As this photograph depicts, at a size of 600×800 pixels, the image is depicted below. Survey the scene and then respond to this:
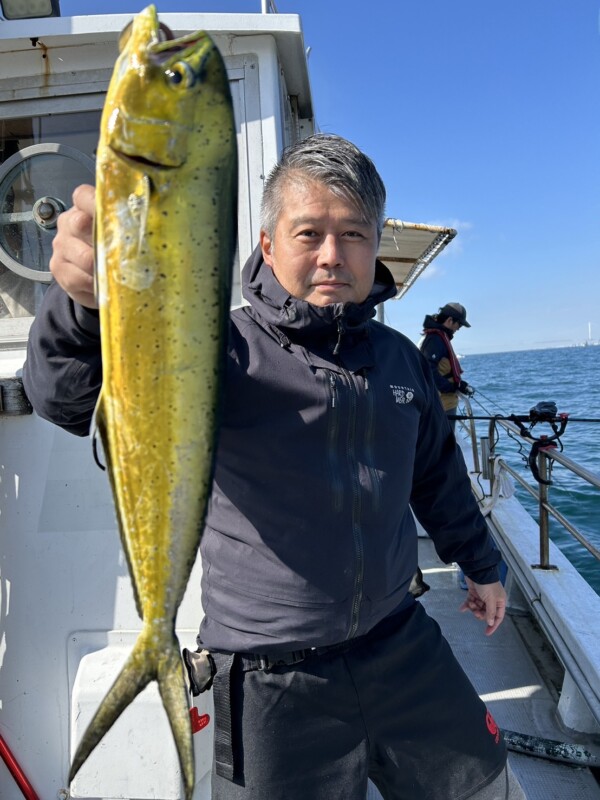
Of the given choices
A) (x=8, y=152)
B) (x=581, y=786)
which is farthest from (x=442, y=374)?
(x=8, y=152)

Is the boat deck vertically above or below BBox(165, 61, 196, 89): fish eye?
below

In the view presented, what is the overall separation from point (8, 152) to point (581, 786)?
185 inches

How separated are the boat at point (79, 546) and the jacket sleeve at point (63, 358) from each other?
54.0 inches

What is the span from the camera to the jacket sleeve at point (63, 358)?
150 centimetres

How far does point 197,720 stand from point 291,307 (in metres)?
1.83

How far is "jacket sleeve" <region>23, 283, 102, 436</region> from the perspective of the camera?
4.92 feet

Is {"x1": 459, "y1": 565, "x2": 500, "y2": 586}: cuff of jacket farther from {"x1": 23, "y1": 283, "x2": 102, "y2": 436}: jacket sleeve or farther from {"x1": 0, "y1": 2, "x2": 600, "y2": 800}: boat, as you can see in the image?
{"x1": 23, "y1": 283, "x2": 102, "y2": 436}: jacket sleeve

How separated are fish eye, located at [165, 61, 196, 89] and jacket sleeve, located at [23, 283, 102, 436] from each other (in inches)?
22.5

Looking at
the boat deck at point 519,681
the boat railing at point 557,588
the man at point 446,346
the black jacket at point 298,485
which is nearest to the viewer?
the black jacket at point 298,485

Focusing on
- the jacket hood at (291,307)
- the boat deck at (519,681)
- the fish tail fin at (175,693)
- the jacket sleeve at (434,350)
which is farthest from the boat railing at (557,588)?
the jacket sleeve at (434,350)

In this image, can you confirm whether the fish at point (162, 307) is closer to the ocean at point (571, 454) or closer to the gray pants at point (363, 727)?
the gray pants at point (363, 727)

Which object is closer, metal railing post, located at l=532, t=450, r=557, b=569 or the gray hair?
the gray hair

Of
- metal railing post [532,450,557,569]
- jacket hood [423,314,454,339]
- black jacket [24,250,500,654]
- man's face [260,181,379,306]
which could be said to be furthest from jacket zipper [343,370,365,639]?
jacket hood [423,314,454,339]

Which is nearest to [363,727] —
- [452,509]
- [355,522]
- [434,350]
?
[355,522]
